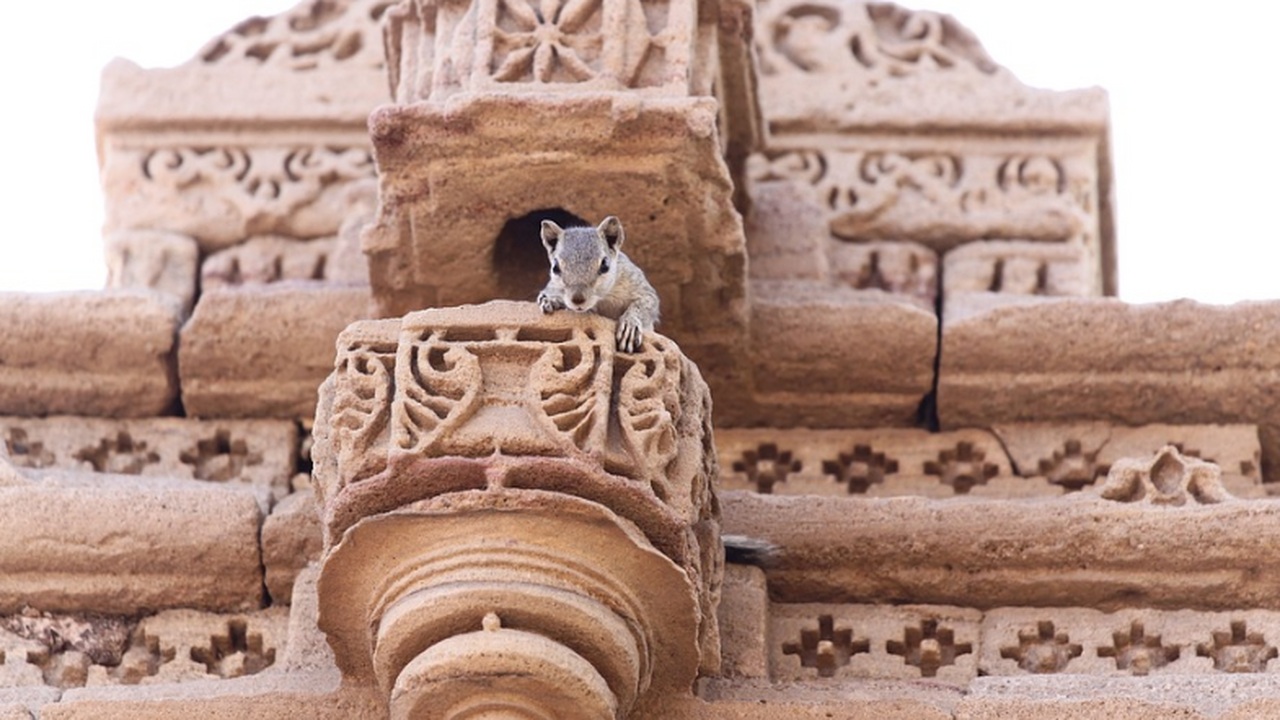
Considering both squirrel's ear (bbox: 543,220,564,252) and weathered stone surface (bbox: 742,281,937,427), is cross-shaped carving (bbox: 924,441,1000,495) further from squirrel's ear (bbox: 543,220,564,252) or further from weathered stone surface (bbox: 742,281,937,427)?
squirrel's ear (bbox: 543,220,564,252)

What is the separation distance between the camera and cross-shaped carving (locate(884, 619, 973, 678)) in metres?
7.09

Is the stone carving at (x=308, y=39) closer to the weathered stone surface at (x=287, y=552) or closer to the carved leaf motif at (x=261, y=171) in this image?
the carved leaf motif at (x=261, y=171)

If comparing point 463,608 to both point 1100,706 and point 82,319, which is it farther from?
Result: point 82,319

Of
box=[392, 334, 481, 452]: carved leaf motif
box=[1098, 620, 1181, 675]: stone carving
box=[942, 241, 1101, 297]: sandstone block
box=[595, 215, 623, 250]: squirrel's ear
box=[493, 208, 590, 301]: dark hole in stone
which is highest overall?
box=[595, 215, 623, 250]: squirrel's ear

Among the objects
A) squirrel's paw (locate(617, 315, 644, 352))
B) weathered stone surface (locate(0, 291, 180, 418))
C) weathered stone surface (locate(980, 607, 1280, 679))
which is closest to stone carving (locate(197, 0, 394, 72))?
weathered stone surface (locate(0, 291, 180, 418))

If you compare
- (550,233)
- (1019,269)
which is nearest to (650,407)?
Result: (550,233)

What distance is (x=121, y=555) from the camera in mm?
7242

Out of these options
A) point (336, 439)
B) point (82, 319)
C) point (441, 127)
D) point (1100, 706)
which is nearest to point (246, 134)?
point (82, 319)

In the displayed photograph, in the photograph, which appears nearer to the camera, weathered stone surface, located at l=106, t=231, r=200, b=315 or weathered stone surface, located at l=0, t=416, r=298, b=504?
weathered stone surface, located at l=0, t=416, r=298, b=504

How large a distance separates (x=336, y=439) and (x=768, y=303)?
A: 1.74 m

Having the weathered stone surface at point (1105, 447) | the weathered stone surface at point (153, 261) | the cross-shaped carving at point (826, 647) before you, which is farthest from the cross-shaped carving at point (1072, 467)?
the weathered stone surface at point (153, 261)

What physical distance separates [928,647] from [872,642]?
0.14m

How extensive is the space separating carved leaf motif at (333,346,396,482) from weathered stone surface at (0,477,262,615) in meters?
0.81

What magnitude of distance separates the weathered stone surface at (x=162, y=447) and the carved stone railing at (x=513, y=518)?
4.06ft
